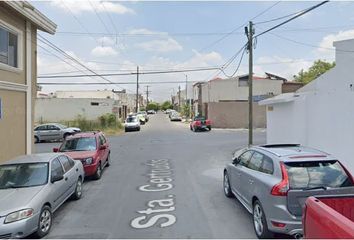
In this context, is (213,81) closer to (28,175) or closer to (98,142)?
A: (98,142)

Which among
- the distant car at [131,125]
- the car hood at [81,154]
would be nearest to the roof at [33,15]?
the car hood at [81,154]

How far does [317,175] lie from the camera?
19.4ft

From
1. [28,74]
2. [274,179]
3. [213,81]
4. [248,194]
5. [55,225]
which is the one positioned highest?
[213,81]

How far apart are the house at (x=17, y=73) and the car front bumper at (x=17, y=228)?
605 centimetres

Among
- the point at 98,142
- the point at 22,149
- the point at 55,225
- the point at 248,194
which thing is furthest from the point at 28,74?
the point at 248,194

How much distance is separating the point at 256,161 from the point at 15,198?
466 cm

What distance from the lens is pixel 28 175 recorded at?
749 centimetres

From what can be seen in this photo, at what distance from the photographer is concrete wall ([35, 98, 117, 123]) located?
48.2 metres

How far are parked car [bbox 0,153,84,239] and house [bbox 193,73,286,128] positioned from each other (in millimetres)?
33055

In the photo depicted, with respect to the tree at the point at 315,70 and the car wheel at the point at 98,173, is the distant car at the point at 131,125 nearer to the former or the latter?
the car wheel at the point at 98,173

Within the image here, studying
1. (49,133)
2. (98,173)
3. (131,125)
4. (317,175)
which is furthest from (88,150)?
(131,125)

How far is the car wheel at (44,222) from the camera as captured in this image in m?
6.31

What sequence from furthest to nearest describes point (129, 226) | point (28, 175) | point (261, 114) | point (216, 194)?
point (261, 114)
point (216, 194)
point (28, 175)
point (129, 226)

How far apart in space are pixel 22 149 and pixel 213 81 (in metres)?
38.2
